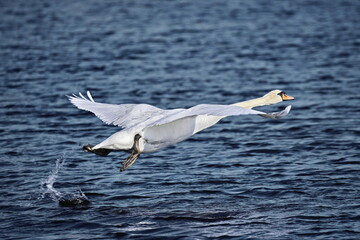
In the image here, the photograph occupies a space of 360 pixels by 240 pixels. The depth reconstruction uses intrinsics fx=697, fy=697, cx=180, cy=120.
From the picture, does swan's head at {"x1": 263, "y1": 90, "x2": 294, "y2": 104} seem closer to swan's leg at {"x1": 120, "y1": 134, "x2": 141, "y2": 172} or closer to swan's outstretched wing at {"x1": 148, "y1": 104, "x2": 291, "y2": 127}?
swan's outstretched wing at {"x1": 148, "y1": 104, "x2": 291, "y2": 127}

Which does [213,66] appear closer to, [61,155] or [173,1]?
[61,155]

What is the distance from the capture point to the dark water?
1024 centimetres

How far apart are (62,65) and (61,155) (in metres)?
9.56

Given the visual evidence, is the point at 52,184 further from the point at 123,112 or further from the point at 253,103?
the point at 253,103

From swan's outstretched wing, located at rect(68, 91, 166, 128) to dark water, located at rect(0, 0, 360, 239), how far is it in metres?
1.26

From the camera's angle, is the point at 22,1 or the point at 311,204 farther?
the point at 22,1

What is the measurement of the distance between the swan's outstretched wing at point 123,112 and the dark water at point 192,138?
1260 mm

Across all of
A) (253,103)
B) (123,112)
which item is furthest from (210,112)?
(123,112)

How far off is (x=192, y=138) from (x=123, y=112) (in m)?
4.00

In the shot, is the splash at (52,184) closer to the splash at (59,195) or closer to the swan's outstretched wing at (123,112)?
the splash at (59,195)

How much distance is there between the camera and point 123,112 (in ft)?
37.2

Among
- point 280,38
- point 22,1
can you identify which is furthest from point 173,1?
point 280,38

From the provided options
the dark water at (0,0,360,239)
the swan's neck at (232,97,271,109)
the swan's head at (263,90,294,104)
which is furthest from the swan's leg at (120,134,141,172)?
the swan's head at (263,90,294,104)

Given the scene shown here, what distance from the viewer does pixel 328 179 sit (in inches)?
469
